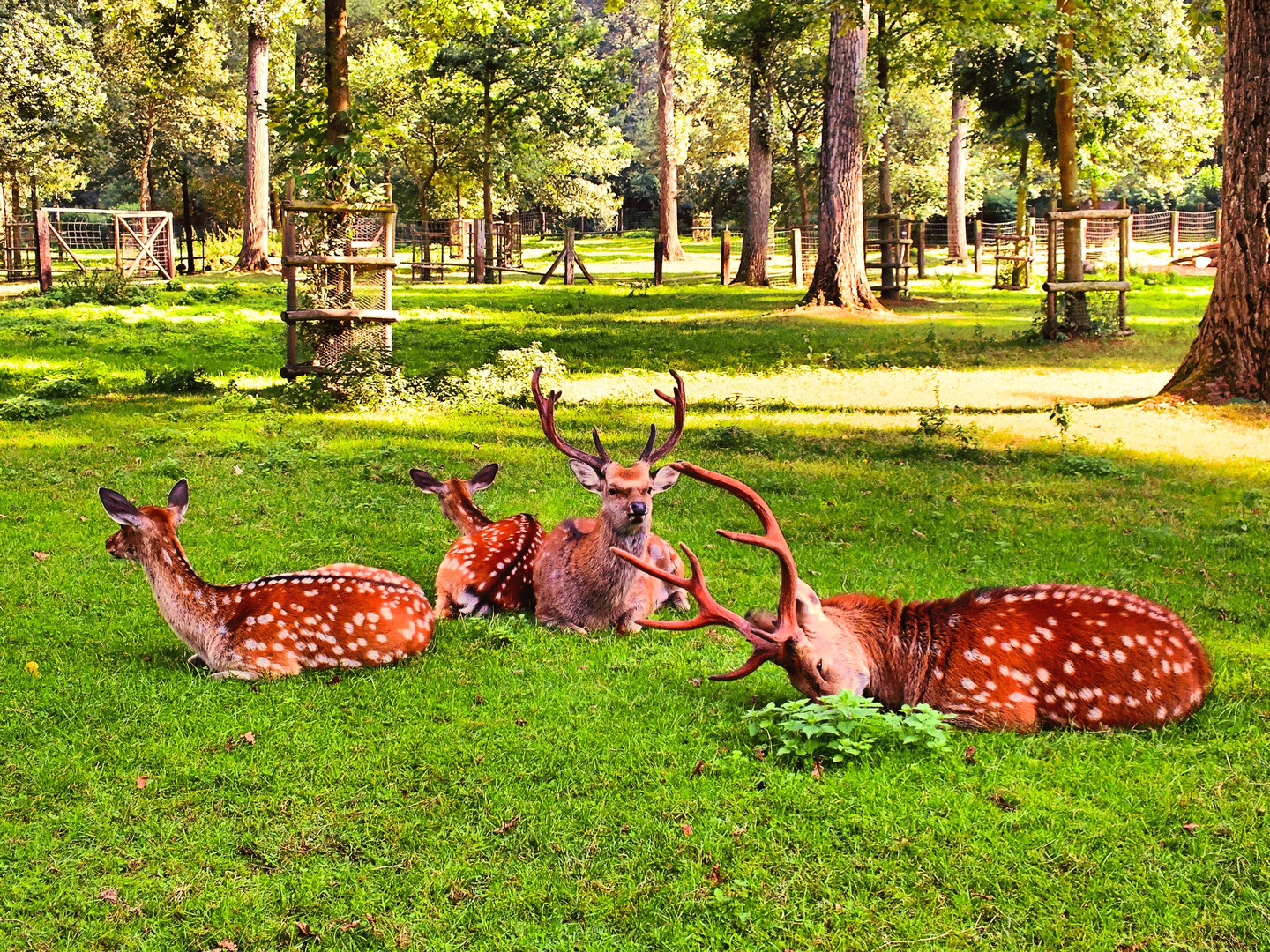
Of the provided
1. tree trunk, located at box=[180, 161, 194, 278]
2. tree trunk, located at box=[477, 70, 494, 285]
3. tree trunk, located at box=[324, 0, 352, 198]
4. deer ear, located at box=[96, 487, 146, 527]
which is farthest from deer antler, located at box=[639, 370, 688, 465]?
tree trunk, located at box=[180, 161, 194, 278]

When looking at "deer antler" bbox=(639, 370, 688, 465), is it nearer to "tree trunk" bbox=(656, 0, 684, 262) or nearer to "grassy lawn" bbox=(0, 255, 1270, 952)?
"grassy lawn" bbox=(0, 255, 1270, 952)

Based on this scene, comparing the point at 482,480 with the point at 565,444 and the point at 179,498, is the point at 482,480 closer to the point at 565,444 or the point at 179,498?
the point at 565,444

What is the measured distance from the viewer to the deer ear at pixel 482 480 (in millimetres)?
7473

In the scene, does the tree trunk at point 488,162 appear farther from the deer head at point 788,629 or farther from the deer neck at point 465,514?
the deer head at point 788,629

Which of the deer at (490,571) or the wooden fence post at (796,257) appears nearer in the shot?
the deer at (490,571)

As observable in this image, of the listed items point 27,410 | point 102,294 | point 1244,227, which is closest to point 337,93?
point 27,410

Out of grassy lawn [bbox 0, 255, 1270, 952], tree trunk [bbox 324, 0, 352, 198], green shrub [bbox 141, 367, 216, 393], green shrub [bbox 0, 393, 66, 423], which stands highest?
tree trunk [bbox 324, 0, 352, 198]

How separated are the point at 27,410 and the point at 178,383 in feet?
7.16

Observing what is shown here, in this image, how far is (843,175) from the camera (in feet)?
67.2

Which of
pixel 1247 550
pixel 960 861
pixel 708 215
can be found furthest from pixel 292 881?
pixel 708 215

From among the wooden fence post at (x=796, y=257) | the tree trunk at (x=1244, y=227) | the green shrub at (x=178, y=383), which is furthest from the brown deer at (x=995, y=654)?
the wooden fence post at (x=796, y=257)

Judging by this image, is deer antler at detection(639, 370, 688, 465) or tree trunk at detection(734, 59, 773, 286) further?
tree trunk at detection(734, 59, 773, 286)

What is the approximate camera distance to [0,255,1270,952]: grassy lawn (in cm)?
366

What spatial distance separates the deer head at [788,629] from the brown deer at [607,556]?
120cm
